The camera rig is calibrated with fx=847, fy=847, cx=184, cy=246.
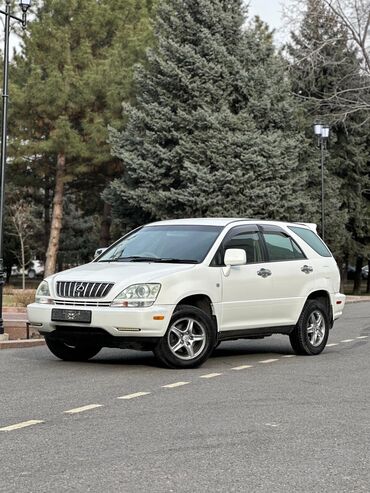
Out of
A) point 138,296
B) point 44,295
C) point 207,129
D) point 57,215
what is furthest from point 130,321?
point 57,215

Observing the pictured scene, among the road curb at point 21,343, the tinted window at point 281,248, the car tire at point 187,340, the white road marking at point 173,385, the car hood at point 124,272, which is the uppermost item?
the tinted window at point 281,248

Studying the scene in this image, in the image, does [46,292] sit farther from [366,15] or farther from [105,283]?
[366,15]

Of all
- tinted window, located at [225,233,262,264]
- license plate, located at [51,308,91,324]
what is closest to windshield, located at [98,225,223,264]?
tinted window, located at [225,233,262,264]

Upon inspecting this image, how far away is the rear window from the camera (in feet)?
41.0

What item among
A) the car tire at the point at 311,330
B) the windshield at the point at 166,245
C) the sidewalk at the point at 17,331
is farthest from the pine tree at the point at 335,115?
the windshield at the point at 166,245

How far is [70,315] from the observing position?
10008 mm

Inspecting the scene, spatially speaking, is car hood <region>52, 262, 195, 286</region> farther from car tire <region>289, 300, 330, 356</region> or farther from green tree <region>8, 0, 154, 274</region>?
green tree <region>8, 0, 154, 274</region>

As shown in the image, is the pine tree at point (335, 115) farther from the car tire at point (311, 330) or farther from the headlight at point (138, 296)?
the headlight at point (138, 296)

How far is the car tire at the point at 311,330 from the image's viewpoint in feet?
39.2

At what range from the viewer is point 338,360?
11.6m

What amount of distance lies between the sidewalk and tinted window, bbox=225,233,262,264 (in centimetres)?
376

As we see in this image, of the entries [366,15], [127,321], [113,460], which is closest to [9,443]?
[113,460]

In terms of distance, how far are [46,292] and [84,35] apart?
28.3m

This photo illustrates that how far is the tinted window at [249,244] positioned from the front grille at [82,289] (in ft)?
6.67
